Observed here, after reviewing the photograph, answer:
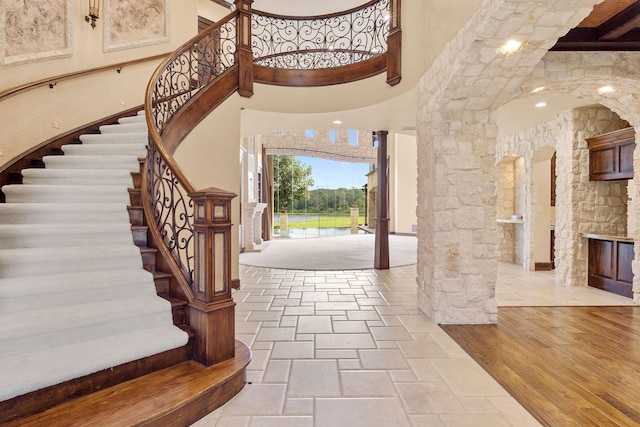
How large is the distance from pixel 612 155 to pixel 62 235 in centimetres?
660

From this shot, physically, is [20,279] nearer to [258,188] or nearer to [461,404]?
[461,404]

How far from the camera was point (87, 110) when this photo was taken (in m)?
4.20

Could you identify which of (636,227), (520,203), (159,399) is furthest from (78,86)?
(520,203)

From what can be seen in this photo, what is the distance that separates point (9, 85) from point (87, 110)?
0.80 m

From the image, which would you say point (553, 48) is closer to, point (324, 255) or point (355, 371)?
point (355, 371)

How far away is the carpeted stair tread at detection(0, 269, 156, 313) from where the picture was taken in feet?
6.48

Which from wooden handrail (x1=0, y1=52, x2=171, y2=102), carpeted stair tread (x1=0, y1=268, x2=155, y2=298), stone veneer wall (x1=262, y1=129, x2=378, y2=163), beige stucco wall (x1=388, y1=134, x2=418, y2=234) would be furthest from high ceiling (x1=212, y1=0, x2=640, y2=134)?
beige stucco wall (x1=388, y1=134, x2=418, y2=234)

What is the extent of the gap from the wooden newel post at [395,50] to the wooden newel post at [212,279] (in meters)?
2.95

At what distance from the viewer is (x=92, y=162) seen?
352 cm

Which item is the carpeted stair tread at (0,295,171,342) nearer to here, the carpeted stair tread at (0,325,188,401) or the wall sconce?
the carpeted stair tread at (0,325,188,401)

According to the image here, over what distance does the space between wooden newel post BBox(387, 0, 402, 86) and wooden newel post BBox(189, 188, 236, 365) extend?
9.69 ft

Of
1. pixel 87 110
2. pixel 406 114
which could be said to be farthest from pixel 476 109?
pixel 87 110

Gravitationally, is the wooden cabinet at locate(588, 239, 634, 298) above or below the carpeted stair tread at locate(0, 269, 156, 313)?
below

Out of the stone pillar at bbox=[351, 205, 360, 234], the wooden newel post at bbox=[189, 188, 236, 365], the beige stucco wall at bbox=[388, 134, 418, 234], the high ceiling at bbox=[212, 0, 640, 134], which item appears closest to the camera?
the wooden newel post at bbox=[189, 188, 236, 365]
